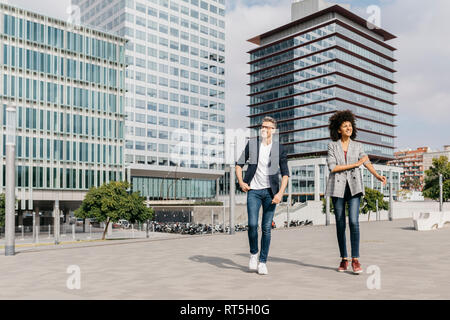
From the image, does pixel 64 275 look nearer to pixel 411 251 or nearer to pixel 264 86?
pixel 411 251

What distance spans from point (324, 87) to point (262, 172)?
95.0 meters

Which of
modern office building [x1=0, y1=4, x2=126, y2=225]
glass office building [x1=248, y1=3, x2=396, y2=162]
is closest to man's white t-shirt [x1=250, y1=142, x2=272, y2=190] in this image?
modern office building [x1=0, y1=4, x2=126, y2=225]

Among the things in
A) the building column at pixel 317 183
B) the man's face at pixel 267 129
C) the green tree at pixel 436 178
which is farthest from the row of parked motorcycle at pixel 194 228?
the man's face at pixel 267 129

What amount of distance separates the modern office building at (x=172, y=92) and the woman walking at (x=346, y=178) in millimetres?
78613

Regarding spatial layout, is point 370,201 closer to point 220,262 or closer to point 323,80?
point 220,262

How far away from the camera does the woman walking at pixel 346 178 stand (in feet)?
21.8

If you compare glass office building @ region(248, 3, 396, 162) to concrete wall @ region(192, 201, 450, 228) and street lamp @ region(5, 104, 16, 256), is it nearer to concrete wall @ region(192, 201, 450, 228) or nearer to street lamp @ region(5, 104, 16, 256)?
concrete wall @ region(192, 201, 450, 228)

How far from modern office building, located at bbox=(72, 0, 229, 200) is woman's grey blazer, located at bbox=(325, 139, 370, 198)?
78689 mm

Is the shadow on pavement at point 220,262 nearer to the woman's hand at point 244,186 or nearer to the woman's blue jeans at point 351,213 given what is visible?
the woman's hand at point 244,186

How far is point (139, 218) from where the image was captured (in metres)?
41.4

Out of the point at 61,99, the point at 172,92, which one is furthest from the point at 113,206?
the point at 172,92

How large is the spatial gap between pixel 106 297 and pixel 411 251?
728 centimetres

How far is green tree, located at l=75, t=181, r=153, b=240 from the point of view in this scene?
133 ft
